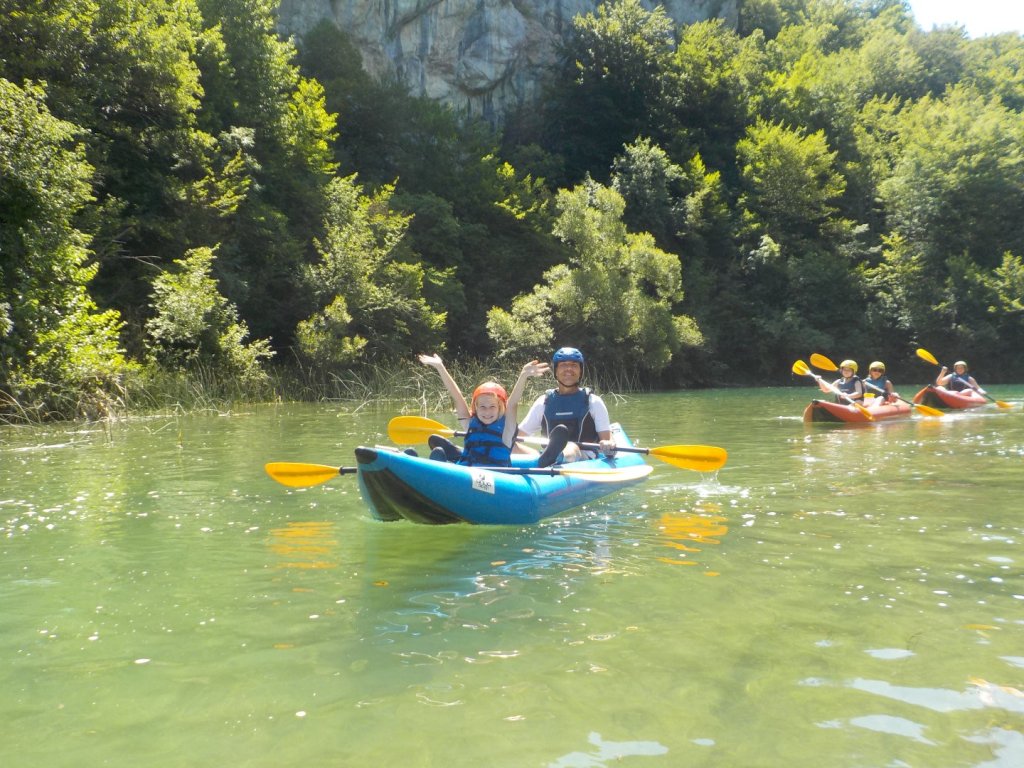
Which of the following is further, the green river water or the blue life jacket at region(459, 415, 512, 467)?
the blue life jacket at region(459, 415, 512, 467)

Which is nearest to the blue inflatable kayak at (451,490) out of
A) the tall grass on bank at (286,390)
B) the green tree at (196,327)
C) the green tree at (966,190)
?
the tall grass on bank at (286,390)

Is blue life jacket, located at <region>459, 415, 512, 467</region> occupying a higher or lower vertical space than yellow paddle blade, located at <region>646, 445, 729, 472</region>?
higher

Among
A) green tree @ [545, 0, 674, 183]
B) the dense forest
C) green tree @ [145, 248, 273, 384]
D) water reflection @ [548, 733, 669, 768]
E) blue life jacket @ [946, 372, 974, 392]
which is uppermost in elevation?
green tree @ [545, 0, 674, 183]

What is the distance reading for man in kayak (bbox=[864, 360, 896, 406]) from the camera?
49.4ft

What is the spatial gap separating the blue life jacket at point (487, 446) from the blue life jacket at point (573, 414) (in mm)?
1174

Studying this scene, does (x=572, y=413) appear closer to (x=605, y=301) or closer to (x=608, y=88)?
(x=605, y=301)

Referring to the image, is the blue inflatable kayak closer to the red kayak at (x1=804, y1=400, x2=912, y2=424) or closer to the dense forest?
the red kayak at (x1=804, y1=400, x2=912, y2=424)

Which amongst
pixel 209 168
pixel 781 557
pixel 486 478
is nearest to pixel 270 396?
pixel 209 168

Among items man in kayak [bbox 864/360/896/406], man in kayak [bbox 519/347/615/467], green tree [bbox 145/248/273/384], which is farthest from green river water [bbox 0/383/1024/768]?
green tree [bbox 145/248/273/384]

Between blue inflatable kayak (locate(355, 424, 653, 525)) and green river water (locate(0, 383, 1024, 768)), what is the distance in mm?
141

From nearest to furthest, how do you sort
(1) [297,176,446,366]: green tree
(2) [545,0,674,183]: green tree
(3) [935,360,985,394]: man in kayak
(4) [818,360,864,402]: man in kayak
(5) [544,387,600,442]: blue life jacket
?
(5) [544,387,600,442]: blue life jacket → (4) [818,360,864,402]: man in kayak → (3) [935,360,985,394]: man in kayak → (1) [297,176,446,366]: green tree → (2) [545,0,674,183]: green tree

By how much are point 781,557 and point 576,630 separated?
5.83 feet

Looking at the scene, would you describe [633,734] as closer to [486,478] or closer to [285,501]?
[486,478]

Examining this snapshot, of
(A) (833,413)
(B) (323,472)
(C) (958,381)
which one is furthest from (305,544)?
(C) (958,381)
